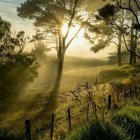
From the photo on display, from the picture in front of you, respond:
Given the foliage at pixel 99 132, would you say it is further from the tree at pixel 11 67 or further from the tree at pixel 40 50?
the tree at pixel 40 50

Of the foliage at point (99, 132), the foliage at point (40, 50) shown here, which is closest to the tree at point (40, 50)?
the foliage at point (40, 50)

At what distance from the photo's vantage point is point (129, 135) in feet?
36.3

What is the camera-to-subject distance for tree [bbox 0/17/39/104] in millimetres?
35812

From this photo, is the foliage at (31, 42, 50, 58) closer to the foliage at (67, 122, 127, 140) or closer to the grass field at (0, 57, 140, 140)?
the grass field at (0, 57, 140, 140)

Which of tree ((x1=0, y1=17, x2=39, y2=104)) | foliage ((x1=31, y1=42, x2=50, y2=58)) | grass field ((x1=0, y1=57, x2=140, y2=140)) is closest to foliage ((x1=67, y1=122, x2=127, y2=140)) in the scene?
grass field ((x1=0, y1=57, x2=140, y2=140))

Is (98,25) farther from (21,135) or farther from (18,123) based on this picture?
(21,135)

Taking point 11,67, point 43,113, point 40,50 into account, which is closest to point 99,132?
point 43,113

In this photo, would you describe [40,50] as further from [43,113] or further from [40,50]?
[43,113]

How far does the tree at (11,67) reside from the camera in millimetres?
35812

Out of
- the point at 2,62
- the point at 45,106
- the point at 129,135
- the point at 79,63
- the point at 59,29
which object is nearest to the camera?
the point at 129,135

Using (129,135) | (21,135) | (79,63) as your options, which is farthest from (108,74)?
(79,63)

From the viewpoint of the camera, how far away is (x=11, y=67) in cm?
3622

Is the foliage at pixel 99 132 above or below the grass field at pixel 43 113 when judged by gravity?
above

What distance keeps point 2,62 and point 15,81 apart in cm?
302
